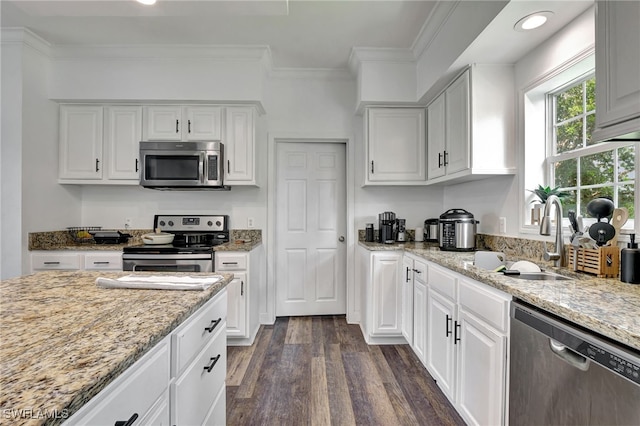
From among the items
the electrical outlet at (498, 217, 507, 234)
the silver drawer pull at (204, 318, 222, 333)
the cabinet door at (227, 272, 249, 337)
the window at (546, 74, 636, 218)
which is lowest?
the cabinet door at (227, 272, 249, 337)

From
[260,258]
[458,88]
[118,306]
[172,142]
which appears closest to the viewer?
[118,306]

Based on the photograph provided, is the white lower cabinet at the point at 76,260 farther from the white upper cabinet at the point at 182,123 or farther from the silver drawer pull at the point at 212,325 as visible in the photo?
the silver drawer pull at the point at 212,325

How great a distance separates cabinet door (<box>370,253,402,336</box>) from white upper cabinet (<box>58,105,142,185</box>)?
2525 mm

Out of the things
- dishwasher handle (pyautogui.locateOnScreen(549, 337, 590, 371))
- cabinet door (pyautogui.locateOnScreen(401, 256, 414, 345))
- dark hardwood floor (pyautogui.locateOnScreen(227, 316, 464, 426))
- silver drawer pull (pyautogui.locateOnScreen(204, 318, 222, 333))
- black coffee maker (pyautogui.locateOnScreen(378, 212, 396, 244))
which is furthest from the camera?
black coffee maker (pyautogui.locateOnScreen(378, 212, 396, 244))

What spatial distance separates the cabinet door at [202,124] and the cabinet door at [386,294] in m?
1.96

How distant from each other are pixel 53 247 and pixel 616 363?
377 centimetres

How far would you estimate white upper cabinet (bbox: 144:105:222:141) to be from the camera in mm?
3010

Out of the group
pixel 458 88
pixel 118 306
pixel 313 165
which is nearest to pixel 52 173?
pixel 313 165

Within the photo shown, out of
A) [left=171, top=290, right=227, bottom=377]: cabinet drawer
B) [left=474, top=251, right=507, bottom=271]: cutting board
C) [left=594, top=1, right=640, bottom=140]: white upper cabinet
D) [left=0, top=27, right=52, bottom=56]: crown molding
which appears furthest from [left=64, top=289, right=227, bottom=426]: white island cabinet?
[left=0, top=27, right=52, bottom=56]: crown molding

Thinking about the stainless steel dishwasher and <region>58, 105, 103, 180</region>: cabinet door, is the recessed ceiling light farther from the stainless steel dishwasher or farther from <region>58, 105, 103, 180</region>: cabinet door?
<region>58, 105, 103, 180</region>: cabinet door

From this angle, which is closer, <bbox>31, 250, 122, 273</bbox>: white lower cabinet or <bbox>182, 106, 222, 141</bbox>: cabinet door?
<bbox>31, 250, 122, 273</bbox>: white lower cabinet

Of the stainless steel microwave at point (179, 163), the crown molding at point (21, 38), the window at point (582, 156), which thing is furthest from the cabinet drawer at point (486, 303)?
the crown molding at point (21, 38)

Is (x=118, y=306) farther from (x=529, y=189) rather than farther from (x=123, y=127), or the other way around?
(x=123, y=127)

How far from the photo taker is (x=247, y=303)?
2729mm
